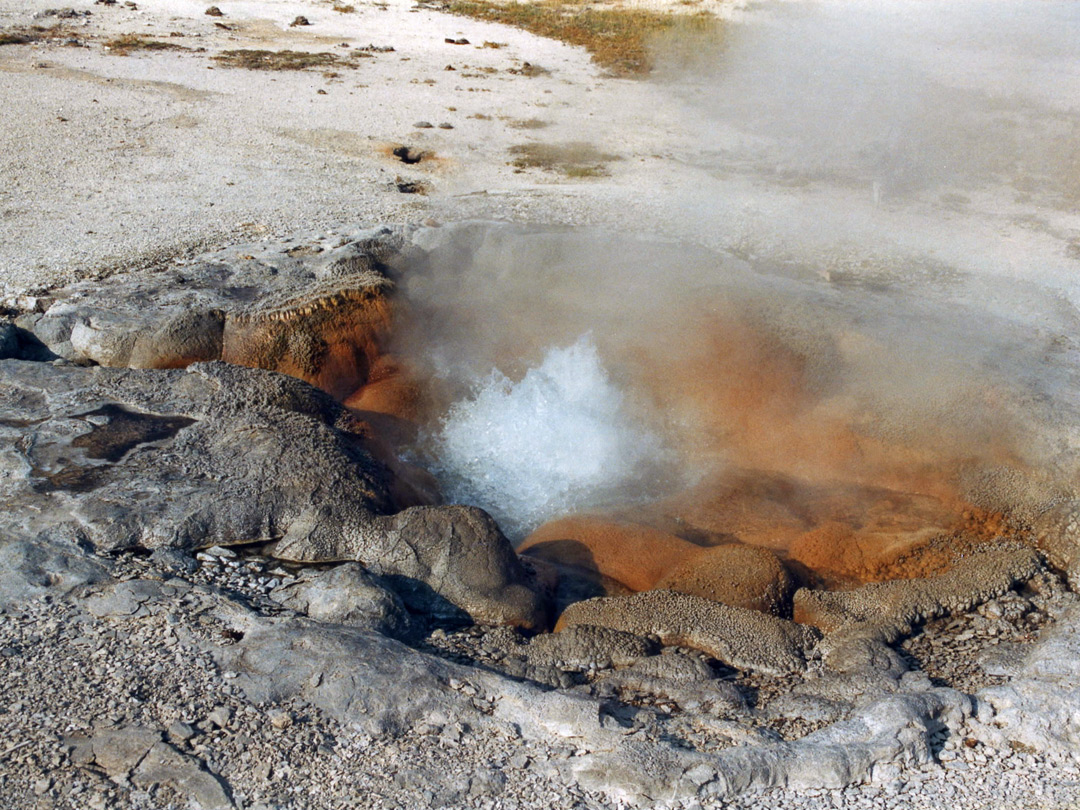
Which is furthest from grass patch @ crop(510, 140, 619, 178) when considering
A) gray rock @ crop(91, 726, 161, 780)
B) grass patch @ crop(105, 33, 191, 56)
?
gray rock @ crop(91, 726, 161, 780)

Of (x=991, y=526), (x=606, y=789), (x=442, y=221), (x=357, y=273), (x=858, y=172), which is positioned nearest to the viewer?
(x=606, y=789)

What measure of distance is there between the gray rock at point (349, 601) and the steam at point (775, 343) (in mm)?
1120

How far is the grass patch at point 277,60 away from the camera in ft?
29.4

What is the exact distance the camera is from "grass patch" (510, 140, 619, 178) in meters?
6.85

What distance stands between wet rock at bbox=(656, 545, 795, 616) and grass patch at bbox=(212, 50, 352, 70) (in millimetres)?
7725

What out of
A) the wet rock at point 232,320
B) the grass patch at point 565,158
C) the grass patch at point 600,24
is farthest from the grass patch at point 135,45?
the wet rock at point 232,320

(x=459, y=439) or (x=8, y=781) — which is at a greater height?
(x=8, y=781)

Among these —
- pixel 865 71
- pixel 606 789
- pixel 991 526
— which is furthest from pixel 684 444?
pixel 865 71

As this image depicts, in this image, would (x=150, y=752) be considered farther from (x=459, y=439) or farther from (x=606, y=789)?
(x=459, y=439)

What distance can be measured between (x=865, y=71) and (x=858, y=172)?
290 cm

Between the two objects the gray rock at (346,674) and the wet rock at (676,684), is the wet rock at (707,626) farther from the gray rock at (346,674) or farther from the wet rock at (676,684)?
the gray rock at (346,674)

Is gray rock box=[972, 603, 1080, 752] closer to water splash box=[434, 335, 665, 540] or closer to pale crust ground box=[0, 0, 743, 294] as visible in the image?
water splash box=[434, 335, 665, 540]

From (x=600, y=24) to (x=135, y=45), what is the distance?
5.71 metres

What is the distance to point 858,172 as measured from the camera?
6965 millimetres
